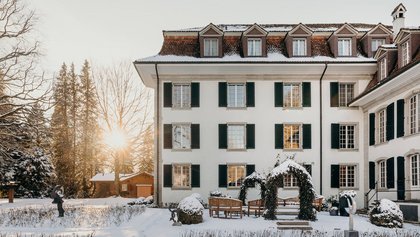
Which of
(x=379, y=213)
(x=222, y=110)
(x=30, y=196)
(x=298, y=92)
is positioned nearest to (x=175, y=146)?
(x=222, y=110)

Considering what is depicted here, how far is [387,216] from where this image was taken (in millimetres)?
19734

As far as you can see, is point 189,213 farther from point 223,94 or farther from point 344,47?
point 344,47

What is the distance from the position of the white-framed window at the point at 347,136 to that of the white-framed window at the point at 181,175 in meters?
9.36

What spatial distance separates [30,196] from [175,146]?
70.0 ft

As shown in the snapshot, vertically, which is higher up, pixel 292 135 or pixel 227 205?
pixel 292 135

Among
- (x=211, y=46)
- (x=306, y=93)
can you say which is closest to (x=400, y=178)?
(x=306, y=93)

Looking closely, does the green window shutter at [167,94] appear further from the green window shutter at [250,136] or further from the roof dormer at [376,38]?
the roof dormer at [376,38]

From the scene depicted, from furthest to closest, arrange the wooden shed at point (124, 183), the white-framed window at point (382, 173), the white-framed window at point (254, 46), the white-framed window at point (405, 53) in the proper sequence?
1. the wooden shed at point (124, 183)
2. the white-framed window at point (254, 46)
3. the white-framed window at point (382, 173)
4. the white-framed window at point (405, 53)

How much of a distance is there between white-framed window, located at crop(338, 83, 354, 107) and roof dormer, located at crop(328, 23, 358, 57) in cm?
186

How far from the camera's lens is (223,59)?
31.6 meters

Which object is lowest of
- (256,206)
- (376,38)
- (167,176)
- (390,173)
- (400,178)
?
(256,206)

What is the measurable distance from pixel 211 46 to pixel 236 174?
26.1 feet

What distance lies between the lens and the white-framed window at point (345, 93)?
31.8 metres

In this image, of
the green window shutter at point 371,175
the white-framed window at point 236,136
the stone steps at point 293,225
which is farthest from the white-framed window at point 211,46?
the stone steps at point 293,225
